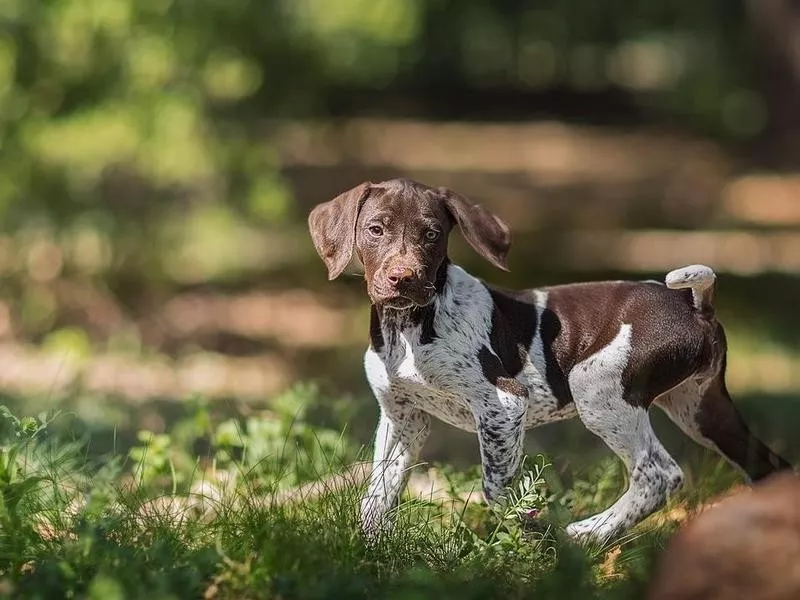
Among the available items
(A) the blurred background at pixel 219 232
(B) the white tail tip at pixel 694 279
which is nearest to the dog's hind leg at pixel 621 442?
(B) the white tail tip at pixel 694 279

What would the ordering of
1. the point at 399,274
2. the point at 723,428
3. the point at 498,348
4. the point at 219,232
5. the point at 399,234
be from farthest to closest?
the point at 219,232
the point at 723,428
the point at 498,348
the point at 399,234
the point at 399,274

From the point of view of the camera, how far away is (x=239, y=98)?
11.5 meters

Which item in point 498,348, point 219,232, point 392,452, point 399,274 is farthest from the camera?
point 219,232

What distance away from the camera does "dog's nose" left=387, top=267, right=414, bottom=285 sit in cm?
486

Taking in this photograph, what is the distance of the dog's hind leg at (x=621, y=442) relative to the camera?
17.1 feet

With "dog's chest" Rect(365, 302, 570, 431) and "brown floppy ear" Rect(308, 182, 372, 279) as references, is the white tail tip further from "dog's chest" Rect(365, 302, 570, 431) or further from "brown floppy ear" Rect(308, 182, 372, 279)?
"brown floppy ear" Rect(308, 182, 372, 279)

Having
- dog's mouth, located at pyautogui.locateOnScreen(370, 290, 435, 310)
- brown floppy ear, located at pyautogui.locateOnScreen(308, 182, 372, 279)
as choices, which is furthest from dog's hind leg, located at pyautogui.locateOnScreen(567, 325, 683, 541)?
brown floppy ear, located at pyautogui.locateOnScreen(308, 182, 372, 279)

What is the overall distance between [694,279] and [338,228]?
1.36m

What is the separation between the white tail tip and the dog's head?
2.13 feet

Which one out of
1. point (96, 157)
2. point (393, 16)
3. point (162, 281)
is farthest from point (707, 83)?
point (96, 157)

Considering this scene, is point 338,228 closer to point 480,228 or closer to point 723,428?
point 480,228

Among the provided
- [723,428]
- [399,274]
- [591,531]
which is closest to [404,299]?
[399,274]

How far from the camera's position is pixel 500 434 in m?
5.10

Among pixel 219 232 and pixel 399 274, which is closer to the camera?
pixel 399 274
